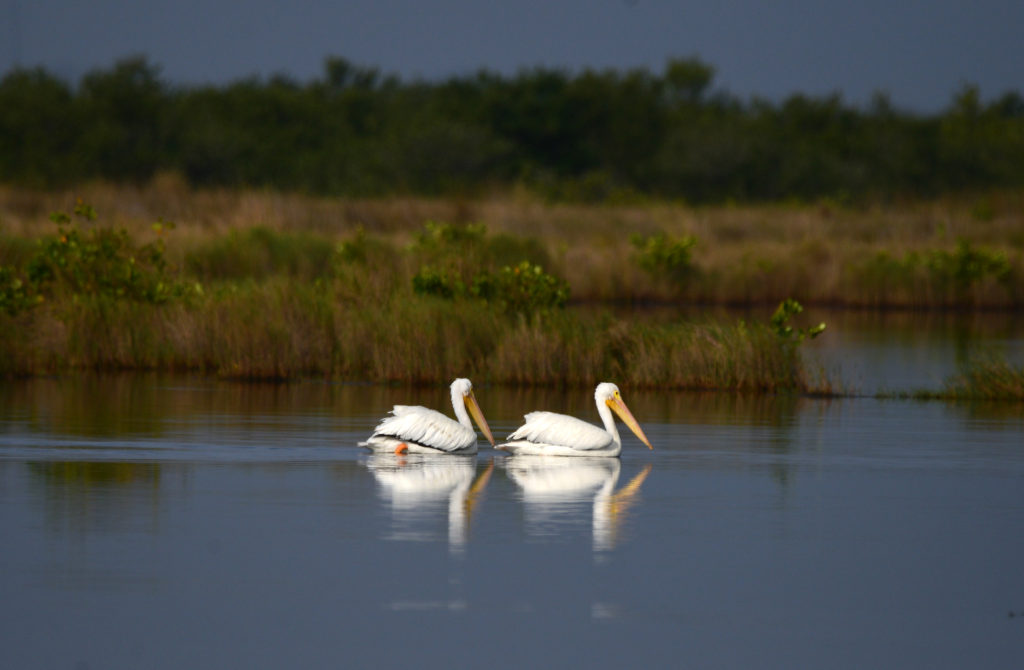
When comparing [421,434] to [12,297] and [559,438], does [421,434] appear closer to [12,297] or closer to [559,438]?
[559,438]

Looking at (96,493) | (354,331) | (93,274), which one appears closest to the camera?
(96,493)

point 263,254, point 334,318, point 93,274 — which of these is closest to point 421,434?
point 334,318

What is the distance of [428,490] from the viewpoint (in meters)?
12.4

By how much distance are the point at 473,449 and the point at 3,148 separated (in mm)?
46639

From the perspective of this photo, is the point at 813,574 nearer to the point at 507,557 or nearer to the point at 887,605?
the point at 887,605

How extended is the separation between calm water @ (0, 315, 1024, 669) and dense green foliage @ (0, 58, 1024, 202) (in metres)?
39.2

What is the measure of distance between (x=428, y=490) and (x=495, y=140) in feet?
176

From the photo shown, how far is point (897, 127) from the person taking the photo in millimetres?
72062

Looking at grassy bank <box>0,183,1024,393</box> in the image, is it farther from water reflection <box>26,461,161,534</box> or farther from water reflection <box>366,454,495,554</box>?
water reflection <box>26,461,161,534</box>

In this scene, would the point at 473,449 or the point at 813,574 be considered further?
the point at 473,449

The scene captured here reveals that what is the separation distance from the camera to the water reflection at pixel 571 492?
10.8 m

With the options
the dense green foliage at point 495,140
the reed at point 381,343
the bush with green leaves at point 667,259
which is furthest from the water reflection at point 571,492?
the dense green foliage at point 495,140

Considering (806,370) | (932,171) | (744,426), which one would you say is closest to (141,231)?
(806,370)

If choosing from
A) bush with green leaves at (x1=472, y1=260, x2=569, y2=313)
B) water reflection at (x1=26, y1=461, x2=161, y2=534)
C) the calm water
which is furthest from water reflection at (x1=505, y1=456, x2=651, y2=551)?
bush with green leaves at (x1=472, y1=260, x2=569, y2=313)
